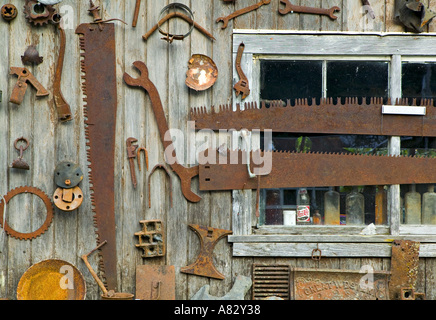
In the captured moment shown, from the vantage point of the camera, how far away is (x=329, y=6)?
181 inches

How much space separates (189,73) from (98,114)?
715 mm

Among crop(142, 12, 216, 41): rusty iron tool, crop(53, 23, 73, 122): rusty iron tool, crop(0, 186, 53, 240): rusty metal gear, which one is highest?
crop(142, 12, 216, 41): rusty iron tool

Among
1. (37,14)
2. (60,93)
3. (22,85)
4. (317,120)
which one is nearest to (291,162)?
(317,120)

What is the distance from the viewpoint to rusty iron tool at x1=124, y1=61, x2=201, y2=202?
178 inches

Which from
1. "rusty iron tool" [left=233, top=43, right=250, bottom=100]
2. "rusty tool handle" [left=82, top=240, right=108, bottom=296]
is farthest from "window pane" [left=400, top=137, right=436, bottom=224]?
"rusty tool handle" [left=82, top=240, right=108, bottom=296]

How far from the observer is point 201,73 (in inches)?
178

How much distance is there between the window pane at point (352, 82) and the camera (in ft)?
15.1

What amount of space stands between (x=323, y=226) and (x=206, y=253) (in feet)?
2.84

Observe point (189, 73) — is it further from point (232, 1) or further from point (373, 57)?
point (373, 57)

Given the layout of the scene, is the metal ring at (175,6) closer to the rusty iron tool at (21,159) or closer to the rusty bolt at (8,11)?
the rusty bolt at (8,11)

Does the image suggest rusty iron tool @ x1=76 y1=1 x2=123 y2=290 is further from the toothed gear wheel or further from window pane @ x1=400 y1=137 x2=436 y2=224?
window pane @ x1=400 y1=137 x2=436 y2=224

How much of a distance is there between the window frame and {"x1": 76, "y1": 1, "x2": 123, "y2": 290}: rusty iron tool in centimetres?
88

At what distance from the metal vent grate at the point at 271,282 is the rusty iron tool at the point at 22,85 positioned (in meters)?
1.97
